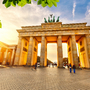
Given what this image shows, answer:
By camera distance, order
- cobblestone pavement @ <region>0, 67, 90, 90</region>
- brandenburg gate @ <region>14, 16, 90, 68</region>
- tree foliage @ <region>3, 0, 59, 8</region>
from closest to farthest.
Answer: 1. tree foliage @ <region>3, 0, 59, 8</region>
2. cobblestone pavement @ <region>0, 67, 90, 90</region>
3. brandenburg gate @ <region>14, 16, 90, 68</region>

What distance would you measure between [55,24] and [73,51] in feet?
44.8

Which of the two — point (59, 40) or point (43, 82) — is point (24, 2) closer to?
point (43, 82)

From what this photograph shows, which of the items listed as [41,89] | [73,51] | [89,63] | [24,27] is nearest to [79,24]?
[73,51]

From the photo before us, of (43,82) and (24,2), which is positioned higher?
(24,2)

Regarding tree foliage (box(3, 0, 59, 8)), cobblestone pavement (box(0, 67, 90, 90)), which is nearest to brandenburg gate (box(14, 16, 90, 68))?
cobblestone pavement (box(0, 67, 90, 90))

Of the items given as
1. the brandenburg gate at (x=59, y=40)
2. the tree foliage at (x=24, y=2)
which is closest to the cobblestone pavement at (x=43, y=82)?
the tree foliage at (x=24, y=2)

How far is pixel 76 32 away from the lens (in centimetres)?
2473

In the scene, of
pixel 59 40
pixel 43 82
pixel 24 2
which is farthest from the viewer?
pixel 59 40

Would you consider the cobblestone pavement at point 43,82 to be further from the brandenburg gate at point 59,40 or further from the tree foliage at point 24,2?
the brandenburg gate at point 59,40

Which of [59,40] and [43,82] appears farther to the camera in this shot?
[59,40]

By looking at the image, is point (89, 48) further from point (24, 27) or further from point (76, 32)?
point (24, 27)

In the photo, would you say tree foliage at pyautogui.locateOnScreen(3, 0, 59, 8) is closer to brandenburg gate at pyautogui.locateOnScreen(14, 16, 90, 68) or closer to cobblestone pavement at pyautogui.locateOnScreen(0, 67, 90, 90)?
cobblestone pavement at pyautogui.locateOnScreen(0, 67, 90, 90)

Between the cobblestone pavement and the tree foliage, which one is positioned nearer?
the tree foliage

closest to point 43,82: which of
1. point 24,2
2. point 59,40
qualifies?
point 24,2
